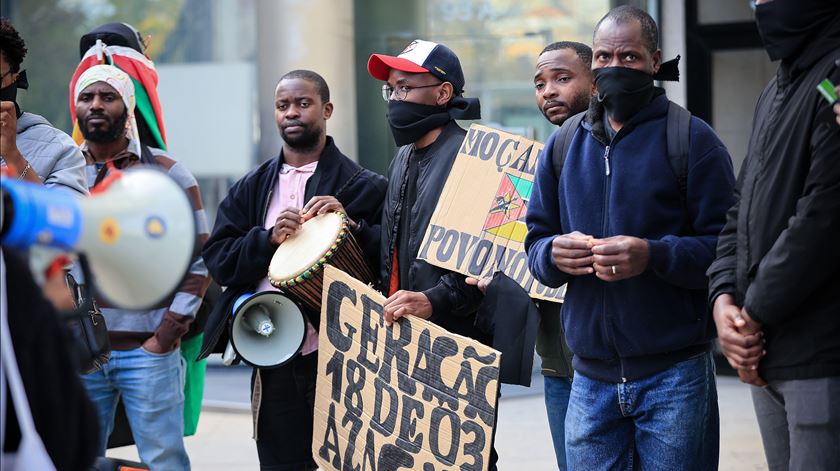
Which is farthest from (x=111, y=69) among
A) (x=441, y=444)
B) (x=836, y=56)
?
(x=836, y=56)

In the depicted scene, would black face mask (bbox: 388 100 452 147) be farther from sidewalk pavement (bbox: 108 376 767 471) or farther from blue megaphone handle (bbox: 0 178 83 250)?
sidewalk pavement (bbox: 108 376 767 471)

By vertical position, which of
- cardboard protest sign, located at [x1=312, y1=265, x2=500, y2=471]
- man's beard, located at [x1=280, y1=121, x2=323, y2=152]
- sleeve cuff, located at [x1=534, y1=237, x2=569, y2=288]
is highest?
man's beard, located at [x1=280, y1=121, x2=323, y2=152]

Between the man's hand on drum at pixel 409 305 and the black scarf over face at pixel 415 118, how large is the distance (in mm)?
684

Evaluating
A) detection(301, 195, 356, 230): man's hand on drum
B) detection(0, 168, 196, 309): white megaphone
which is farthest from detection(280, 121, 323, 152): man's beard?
detection(0, 168, 196, 309): white megaphone

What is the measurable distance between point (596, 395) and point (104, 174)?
8.91 ft

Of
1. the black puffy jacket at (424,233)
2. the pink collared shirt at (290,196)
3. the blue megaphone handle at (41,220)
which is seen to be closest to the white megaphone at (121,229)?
the blue megaphone handle at (41,220)

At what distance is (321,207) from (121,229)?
2.71 metres

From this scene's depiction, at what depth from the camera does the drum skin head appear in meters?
4.82

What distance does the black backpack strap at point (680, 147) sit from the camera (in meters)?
3.78

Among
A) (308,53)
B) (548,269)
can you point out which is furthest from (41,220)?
(308,53)

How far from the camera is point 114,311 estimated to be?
541 centimetres

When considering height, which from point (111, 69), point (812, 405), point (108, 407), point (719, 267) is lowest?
point (108, 407)

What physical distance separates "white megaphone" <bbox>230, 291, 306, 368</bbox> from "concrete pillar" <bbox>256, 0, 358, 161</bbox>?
4568mm

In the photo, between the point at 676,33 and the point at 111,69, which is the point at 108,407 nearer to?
the point at 111,69
